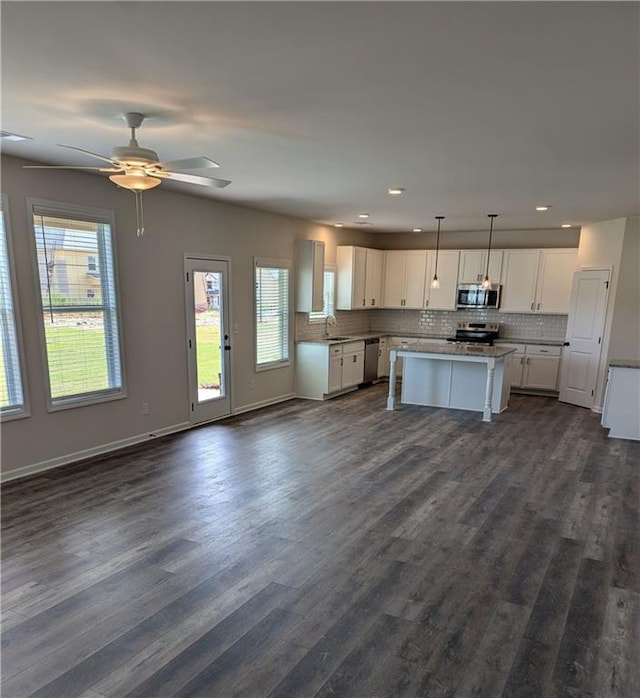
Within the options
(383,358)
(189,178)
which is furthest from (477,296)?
(189,178)

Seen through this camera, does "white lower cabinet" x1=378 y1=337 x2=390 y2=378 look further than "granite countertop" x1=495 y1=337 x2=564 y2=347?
Yes

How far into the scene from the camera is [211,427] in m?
5.73

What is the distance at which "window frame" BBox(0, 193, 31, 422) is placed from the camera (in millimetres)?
3750

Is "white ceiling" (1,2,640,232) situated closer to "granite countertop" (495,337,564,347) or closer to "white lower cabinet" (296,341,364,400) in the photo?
"white lower cabinet" (296,341,364,400)

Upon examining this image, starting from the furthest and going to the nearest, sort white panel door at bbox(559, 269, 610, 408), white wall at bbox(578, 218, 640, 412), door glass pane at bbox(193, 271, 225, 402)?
white panel door at bbox(559, 269, 610, 408) → white wall at bbox(578, 218, 640, 412) → door glass pane at bbox(193, 271, 225, 402)

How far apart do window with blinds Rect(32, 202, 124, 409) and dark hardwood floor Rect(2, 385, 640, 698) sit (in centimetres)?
77

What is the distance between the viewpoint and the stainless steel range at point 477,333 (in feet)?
27.0

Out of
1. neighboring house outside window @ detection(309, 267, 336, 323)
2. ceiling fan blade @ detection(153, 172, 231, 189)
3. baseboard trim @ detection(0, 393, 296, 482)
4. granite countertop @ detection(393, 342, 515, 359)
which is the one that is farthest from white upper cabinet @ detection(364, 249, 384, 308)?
ceiling fan blade @ detection(153, 172, 231, 189)

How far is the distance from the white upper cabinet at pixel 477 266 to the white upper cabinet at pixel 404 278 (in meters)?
0.71

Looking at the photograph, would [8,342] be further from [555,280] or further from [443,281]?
[555,280]

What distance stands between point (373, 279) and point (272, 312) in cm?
273

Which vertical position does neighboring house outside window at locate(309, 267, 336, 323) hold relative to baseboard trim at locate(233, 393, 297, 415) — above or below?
above

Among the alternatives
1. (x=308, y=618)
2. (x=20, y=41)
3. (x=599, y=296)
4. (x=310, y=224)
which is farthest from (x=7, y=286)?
(x=599, y=296)

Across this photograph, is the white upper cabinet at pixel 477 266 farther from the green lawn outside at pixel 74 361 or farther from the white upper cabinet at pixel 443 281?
the green lawn outside at pixel 74 361
